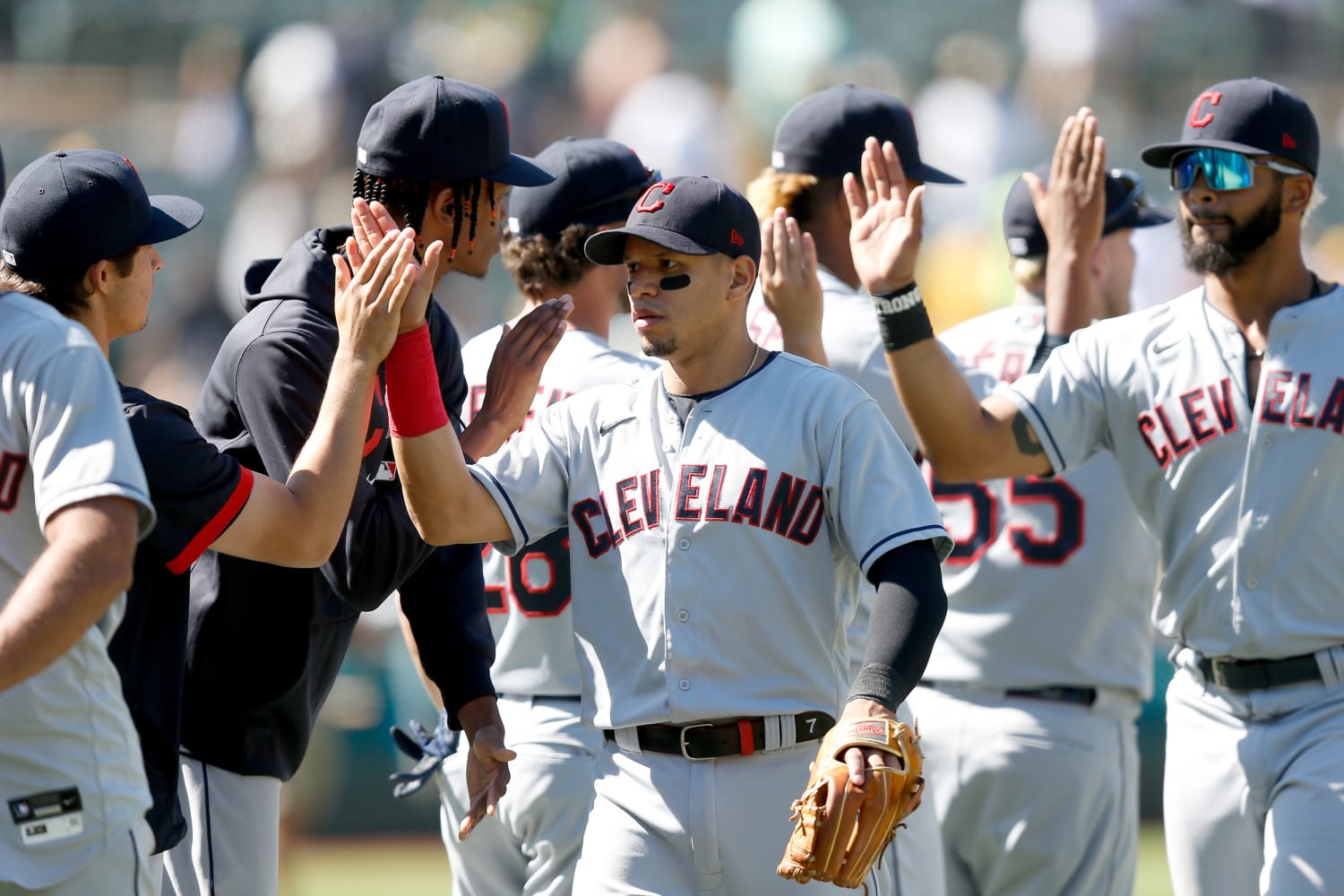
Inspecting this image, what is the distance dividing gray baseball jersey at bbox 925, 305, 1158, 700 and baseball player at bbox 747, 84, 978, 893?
1.74 feet

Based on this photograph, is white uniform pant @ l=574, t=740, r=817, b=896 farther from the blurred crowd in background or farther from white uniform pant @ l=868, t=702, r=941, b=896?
the blurred crowd in background

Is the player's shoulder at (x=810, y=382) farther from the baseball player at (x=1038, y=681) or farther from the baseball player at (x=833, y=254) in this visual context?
the baseball player at (x=1038, y=681)

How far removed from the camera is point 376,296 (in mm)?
3234

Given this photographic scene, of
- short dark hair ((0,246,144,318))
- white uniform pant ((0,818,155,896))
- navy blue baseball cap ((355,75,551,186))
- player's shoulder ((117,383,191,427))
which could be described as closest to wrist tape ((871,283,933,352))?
navy blue baseball cap ((355,75,551,186))

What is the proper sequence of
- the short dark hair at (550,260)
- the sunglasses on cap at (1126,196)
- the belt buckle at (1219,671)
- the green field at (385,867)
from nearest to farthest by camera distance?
the belt buckle at (1219,671) < the short dark hair at (550,260) < the sunglasses on cap at (1126,196) < the green field at (385,867)

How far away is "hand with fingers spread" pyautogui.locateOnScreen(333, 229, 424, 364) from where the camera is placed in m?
3.21

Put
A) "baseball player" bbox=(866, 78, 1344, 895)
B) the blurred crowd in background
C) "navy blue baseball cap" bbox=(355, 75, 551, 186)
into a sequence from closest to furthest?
1. "navy blue baseball cap" bbox=(355, 75, 551, 186)
2. "baseball player" bbox=(866, 78, 1344, 895)
3. the blurred crowd in background

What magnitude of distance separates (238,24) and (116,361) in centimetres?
293

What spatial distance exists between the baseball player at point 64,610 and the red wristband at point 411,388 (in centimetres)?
77

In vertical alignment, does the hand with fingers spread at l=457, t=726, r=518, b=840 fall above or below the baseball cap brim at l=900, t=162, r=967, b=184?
below

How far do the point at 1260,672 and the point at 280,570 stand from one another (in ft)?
7.28

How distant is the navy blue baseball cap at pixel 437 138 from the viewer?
3758 mm

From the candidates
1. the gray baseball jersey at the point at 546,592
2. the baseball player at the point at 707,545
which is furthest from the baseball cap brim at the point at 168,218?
the gray baseball jersey at the point at 546,592

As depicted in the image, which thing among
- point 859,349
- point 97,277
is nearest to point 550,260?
point 859,349
